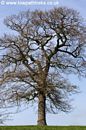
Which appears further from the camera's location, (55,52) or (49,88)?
(55,52)

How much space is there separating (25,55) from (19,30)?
8.48 ft

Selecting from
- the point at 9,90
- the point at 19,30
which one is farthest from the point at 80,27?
the point at 9,90

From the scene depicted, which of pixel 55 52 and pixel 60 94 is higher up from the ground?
pixel 55 52

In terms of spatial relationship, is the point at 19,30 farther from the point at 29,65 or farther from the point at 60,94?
the point at 60,94

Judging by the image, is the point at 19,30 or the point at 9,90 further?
the point at 19,30

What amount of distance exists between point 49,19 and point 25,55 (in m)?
3.69

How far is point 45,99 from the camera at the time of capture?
38.3 m

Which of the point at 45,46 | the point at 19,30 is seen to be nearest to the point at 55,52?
the point at 45,46

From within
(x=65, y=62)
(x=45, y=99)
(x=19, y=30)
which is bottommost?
(x=45, y=99)

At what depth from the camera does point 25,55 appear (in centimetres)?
3931

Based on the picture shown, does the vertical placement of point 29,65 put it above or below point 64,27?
below

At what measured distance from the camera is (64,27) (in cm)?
3966

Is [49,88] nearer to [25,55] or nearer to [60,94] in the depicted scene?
[60,94]

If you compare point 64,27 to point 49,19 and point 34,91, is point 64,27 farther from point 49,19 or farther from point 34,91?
point 34,91
